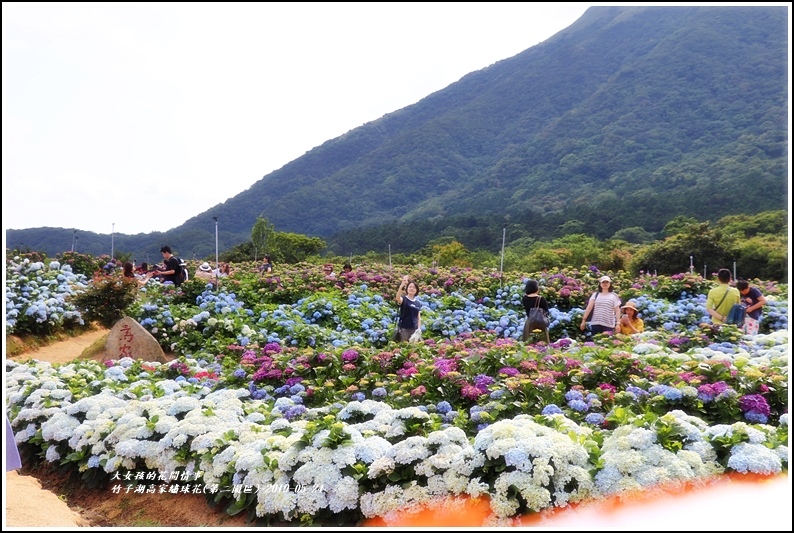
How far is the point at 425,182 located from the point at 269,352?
91.8 meters

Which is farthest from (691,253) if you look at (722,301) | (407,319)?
(407,319)

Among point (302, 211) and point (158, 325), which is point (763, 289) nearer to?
point (158, 325)

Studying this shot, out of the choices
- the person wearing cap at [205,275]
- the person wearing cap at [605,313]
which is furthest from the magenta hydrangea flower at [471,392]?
the person wearing cap at [205,275]

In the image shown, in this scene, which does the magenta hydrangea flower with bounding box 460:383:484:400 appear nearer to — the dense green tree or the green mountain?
the dense green tree

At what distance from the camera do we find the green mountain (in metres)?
53.3

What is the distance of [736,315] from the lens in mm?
7484

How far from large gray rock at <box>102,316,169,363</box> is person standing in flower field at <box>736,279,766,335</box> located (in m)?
7.13

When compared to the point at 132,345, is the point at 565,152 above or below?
above

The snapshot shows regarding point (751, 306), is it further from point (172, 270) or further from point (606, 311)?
point (172, 270)

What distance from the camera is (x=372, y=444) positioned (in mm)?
3613

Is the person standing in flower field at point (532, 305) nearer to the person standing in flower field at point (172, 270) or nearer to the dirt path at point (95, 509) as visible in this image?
the dirt path at point (95, 509)

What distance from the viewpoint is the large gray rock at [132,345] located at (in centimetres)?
822

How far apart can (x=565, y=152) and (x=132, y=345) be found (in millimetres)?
81806

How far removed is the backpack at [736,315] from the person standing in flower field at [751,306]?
19.0 inches
